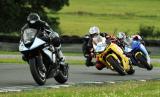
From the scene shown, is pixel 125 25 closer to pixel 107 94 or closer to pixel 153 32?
pixel 153 32

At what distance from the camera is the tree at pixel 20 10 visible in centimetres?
4109

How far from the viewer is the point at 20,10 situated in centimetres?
4228

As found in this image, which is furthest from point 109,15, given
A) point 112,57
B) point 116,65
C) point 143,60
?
point 116,65

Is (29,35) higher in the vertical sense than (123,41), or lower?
higher

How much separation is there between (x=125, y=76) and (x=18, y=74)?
3.03 meters

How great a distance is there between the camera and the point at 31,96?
35.7 ft

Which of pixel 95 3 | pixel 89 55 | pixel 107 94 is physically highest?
pixel 107 94

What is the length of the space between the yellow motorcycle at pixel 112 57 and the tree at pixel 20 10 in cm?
2194

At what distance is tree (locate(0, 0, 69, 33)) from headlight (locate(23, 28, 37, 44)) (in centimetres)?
2619

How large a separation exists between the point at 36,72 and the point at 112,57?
200 inches

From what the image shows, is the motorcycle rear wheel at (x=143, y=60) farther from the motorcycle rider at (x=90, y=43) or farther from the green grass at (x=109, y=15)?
the green grass at (x=109, y=15)

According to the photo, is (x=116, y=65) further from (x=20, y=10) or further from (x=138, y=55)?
(x=20, y=10)

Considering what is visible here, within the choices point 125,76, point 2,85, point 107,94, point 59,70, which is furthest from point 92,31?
point 107,94

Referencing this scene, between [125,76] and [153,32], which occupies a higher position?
[125,76]
